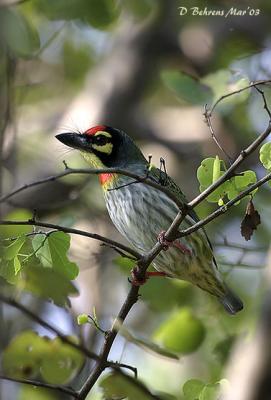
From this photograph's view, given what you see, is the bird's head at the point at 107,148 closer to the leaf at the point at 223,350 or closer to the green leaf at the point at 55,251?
the leaf at the point at 223,350

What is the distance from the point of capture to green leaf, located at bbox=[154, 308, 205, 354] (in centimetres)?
413

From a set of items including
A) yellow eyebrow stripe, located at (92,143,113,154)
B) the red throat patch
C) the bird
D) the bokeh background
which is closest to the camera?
the bird

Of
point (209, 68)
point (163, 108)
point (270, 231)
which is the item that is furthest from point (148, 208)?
point (163, 108)

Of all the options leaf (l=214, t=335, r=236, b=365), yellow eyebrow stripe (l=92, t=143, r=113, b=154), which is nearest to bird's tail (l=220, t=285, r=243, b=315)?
leaf (l=214, t=335, r=236, b=365)

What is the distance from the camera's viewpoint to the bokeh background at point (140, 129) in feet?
16.9

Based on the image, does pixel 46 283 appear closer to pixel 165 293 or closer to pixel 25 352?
pixel 25 352

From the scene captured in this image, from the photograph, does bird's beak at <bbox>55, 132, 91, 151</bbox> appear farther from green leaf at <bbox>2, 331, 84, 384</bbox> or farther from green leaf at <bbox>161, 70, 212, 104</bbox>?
green leaf at <bbox>2, 331, 84, 384</bbox>

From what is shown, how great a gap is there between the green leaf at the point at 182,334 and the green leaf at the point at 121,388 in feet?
3.21

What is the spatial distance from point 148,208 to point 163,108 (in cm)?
352

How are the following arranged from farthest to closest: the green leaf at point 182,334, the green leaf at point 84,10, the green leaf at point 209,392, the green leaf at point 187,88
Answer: the green leaf at point 187,88 < the green leaf at point 182,334 < the green leaf at point 84,10 < the green leaf at point 209,392

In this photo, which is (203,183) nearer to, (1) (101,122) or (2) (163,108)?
(1) (101,122)

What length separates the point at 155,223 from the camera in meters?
4.25

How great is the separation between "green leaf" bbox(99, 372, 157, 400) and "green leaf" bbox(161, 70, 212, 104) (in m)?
1.67

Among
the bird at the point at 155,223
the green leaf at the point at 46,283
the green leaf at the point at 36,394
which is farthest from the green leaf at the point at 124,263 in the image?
the green leaf at the point at 36,394
